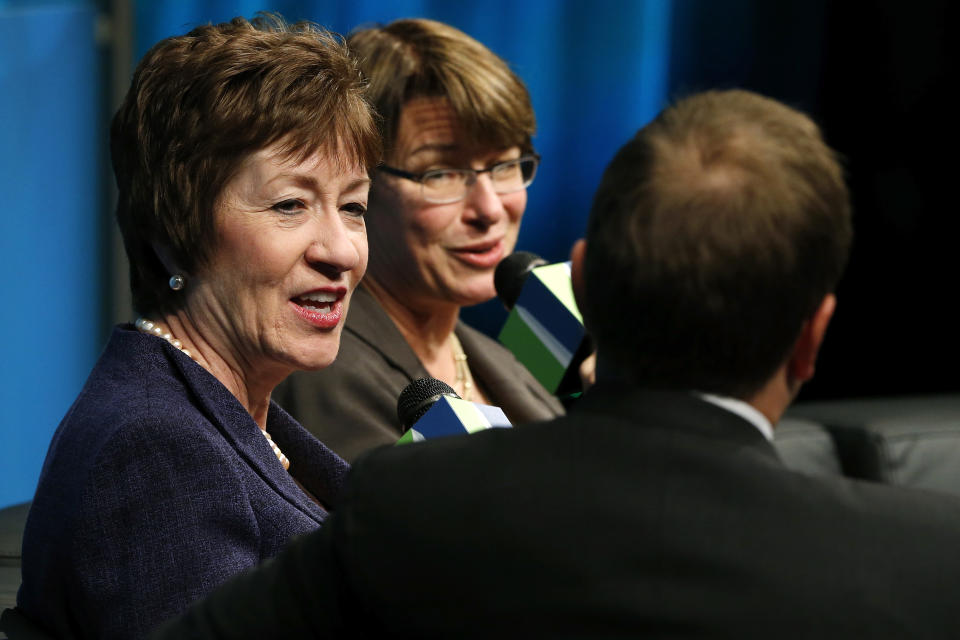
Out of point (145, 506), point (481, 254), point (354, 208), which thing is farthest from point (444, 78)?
point (145, 506)

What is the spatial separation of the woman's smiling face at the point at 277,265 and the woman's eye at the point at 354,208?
3cm

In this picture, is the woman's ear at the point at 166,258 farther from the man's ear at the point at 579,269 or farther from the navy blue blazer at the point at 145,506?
the man's ear at the point at 579,269

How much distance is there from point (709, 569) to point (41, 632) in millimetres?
852

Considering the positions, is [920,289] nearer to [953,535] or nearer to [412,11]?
[412,11]

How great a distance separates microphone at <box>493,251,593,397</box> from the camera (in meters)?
1.48

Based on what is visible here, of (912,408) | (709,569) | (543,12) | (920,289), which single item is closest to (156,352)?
(709,569)

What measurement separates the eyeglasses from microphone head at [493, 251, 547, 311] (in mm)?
462

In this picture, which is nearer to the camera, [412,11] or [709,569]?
[709,569]

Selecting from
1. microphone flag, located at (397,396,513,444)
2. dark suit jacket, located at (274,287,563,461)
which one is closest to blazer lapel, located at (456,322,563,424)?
dark suit jacket, located at (274,287,563,461)

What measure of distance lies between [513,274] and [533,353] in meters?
0.17

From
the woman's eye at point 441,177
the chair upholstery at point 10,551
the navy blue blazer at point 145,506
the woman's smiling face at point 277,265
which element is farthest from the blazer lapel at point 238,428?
the woman's eye at point 441,177

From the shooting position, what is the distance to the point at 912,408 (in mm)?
2779

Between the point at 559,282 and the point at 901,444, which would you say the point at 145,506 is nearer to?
the point at 559,282

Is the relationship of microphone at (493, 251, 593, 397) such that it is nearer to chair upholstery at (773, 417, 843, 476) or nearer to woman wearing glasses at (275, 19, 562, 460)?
woman wearing glasses at (275, 19, 562, 460)
